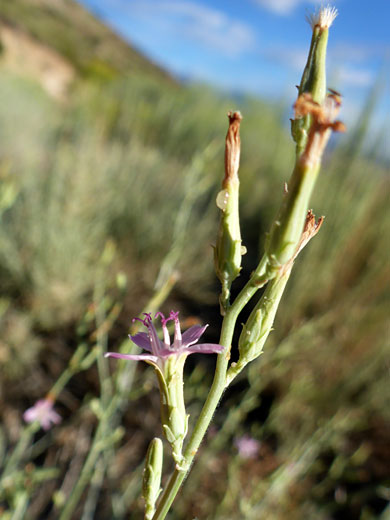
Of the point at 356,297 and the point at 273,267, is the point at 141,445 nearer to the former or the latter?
the point at 356,297

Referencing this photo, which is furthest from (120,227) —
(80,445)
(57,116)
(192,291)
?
(57,116)

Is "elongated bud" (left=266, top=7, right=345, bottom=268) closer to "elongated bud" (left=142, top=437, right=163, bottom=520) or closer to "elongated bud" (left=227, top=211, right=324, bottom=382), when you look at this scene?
"elongated bud" (left=227, top=211, right=324, bottom=382)

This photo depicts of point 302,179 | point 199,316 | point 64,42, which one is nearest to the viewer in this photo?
point 302,179

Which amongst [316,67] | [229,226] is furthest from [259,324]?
[316,67]

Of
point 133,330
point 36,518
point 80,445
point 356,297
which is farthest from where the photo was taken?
point 356,297

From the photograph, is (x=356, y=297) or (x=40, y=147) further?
(x=40, y=147)

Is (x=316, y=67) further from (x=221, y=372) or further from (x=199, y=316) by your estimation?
(x=199, y=316)
